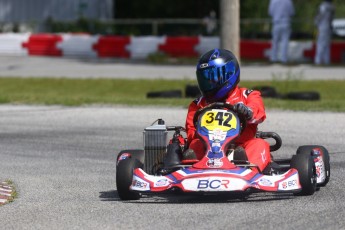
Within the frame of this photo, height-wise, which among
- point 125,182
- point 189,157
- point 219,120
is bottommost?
point 125,182

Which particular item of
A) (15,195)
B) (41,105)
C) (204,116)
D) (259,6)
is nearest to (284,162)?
(204,116)

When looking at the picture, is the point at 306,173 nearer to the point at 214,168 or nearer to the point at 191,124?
the point at 214,168

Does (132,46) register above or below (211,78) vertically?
below

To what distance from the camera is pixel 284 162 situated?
7.98m

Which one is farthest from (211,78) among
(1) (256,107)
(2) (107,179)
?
(2) (107,179)

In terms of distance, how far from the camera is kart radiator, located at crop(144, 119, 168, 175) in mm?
7602

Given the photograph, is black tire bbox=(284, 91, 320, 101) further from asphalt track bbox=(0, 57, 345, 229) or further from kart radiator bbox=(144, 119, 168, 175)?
kart radiator bbox=(144, 119, 168, 175)

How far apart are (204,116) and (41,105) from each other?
761 cm

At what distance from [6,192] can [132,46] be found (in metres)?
17.9

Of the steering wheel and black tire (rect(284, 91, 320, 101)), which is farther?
black tire (rect(284, 91, 320, 101))

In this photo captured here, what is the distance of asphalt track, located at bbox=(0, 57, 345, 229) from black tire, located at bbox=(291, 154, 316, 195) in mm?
88

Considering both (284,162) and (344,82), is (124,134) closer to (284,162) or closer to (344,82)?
(284,162)

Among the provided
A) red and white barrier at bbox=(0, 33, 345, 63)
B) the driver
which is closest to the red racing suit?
the driver

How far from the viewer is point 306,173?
721 cm
